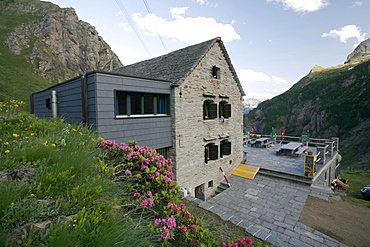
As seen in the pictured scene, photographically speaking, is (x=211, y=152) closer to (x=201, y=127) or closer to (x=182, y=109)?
(x=201, y=127)

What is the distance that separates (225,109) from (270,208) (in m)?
6.92

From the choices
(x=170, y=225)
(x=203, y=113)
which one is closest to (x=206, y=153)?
(x=203, y=113)

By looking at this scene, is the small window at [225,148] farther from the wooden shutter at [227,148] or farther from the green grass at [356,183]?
the green grass at [356,183]

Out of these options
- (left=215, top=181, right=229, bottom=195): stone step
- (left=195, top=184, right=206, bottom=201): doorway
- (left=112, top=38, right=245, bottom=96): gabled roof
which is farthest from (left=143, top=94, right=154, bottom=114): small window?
(left=215, top=181, right=229, bottom=195): stone step

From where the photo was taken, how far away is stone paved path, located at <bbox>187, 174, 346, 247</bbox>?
5.65 m

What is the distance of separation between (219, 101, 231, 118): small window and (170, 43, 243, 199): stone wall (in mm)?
402

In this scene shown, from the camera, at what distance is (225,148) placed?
1278 cm

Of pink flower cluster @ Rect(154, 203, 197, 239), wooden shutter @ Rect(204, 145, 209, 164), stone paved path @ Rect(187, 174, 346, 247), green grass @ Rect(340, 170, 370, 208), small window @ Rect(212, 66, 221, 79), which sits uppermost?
small window @ Rect(212, 66, 221, 79)

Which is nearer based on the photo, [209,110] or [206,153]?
[206,153]

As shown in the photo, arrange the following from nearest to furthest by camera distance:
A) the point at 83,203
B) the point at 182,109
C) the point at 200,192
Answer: the point at 83,203, the point at 182,109, the point at 200,192

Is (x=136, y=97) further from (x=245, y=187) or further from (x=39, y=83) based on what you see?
(x=39, y=83)

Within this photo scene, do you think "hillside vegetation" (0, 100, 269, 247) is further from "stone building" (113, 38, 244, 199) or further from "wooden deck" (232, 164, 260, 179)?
"wooden deck" (232, 164, 260, 179)

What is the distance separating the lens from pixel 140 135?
26.5 feet

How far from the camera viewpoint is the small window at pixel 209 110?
1150cm
